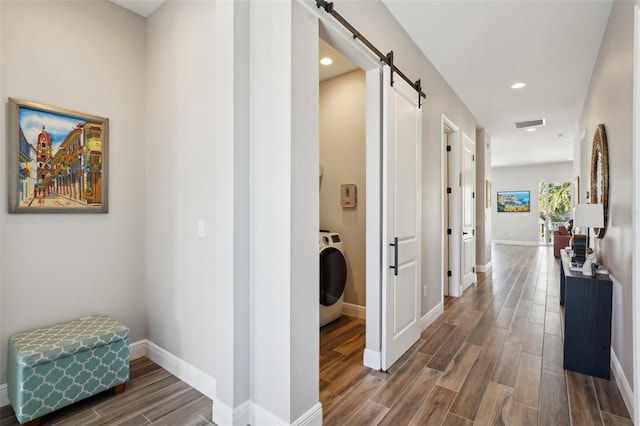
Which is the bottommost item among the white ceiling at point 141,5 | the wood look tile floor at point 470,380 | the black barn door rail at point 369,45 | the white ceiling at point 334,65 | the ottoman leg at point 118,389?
the wood look tile floor at point 470,380

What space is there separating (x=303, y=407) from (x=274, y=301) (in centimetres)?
60

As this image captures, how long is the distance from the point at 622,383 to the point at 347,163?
2908mm

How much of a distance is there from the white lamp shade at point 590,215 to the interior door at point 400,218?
132cm

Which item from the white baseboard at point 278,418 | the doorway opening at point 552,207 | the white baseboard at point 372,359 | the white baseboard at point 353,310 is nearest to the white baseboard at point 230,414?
the white baseboard at point 278,418

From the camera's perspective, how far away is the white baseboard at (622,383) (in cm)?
194

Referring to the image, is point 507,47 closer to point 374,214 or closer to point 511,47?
point 511,47

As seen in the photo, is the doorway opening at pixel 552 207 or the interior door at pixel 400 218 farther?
the doorway opening at pixel 552 207

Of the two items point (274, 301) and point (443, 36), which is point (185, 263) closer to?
point (274, 301)

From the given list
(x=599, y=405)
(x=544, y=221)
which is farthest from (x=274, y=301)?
(x=544, y=221)

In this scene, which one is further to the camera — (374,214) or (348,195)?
(348,195)

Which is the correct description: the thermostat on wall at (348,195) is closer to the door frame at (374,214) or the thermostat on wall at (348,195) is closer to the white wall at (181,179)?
the door frame at (374,214)

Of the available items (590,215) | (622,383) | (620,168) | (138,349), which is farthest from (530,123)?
(138,349)

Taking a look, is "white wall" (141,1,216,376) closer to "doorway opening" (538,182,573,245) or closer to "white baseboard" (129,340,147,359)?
"white baseboard" (129,340,147,359)

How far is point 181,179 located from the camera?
2.29m
